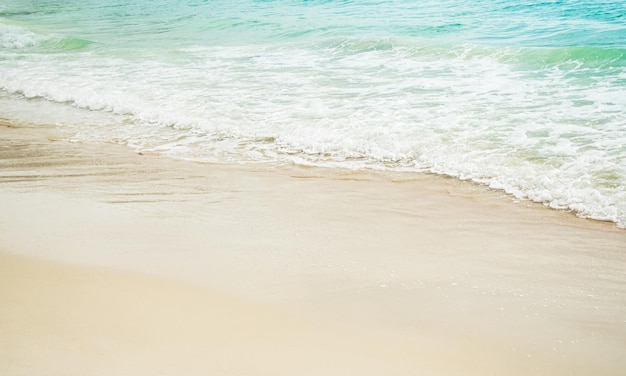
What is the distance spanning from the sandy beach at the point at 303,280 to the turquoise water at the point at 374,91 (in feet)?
2.92

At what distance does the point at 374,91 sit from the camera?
902 centimetres

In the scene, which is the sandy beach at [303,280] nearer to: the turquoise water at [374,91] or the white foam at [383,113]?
the white foam at [383,113]

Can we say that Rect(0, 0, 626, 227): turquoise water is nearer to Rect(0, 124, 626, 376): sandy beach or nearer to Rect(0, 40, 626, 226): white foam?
Rect(0, 40, 626, 226): white foam

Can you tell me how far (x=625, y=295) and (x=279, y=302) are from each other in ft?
7.54

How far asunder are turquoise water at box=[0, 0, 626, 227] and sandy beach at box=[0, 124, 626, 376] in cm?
89

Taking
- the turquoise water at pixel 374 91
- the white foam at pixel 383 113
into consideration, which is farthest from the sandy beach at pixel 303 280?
the turquoise water at pixel 374 91

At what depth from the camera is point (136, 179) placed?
18.1 ft

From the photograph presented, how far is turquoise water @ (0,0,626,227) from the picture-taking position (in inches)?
227

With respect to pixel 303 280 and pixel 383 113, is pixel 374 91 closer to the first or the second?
pixel 383 113

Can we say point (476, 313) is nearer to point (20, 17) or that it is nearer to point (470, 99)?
point (470, 99)

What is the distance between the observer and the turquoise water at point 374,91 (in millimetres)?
5762

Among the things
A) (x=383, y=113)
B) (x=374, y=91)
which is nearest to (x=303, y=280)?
(x=383, y=113)

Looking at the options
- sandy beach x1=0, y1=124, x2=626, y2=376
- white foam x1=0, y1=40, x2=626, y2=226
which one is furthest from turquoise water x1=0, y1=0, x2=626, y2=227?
sandy beach x1=0, y1=124, x2=626, y2=376

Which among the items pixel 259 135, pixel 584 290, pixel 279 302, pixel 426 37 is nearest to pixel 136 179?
pixel 259 135
